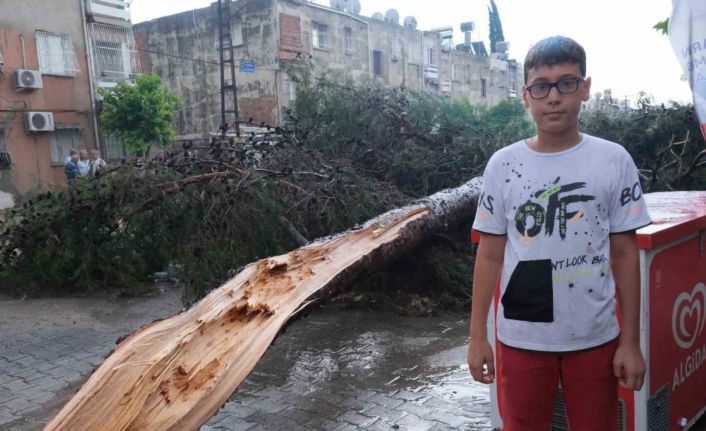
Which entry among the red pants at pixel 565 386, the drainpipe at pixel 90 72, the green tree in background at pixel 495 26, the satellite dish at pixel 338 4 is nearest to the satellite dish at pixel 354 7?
the satellite dish at pixel 338 4

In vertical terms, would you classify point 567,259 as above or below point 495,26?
below

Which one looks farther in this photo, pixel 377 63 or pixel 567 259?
pixel 377 63

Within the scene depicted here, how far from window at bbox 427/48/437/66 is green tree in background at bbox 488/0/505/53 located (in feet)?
52.5

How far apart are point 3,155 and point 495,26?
42.3 metres

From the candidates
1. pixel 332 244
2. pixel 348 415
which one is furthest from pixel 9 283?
pixel 348 415

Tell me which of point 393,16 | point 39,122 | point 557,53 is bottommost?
point 557,53

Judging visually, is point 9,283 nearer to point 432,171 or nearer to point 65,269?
point 65,269

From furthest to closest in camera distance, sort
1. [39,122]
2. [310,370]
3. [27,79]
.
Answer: [39,122] → [27,79] → [310,370]

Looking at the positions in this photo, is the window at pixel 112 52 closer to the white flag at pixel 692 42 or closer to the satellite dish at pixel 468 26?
the white flag at pixel 692 42

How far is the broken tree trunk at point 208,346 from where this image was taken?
229 cm

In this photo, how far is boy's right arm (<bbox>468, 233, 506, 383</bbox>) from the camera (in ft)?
6.34

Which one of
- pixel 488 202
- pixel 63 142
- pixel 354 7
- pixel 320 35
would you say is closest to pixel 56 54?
pixel 63 142

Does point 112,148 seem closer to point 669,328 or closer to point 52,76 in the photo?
point 52,76

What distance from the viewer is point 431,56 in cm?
3453
